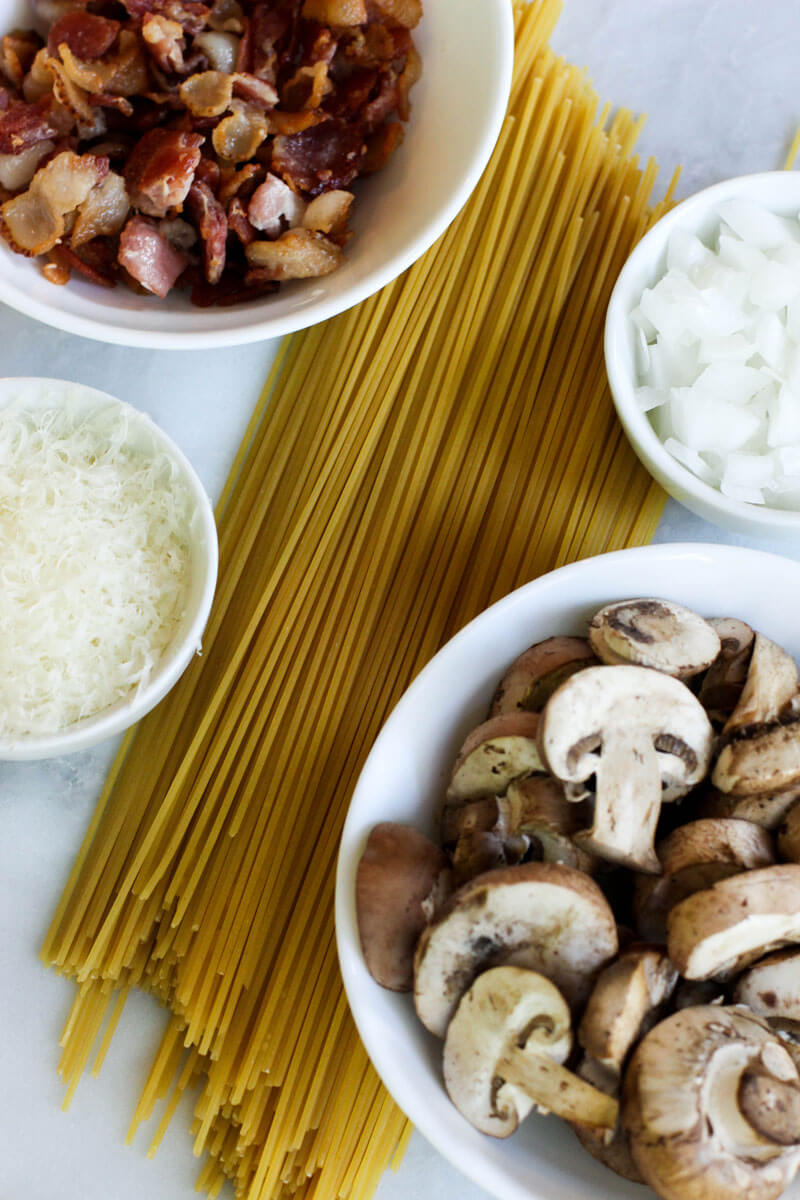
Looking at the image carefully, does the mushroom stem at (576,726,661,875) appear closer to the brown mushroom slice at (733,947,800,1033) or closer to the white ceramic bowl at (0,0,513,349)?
the brown mushroom slice at (733,947,800,1033)

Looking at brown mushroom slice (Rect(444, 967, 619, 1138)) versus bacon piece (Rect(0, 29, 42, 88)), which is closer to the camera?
brown mushroom slice (Rect(444, 967, 619, 1138))

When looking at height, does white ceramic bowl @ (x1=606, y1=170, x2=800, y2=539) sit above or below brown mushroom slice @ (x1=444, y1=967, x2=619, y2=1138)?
above

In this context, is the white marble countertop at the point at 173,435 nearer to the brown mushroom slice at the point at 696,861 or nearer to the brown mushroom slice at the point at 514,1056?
the brown mushroom slice at the point at 514,1056

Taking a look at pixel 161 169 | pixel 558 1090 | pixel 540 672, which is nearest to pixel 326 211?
pixel 161 169

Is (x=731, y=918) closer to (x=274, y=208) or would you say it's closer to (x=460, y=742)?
(x=460, y=742)

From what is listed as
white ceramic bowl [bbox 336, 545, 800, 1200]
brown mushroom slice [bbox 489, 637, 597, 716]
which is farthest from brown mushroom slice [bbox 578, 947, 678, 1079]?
brown mushroom slice [bbox 489, 637, 597, 716]

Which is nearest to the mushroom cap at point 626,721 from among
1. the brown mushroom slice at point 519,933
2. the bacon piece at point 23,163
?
the brown mushroom slice at point 519,933
